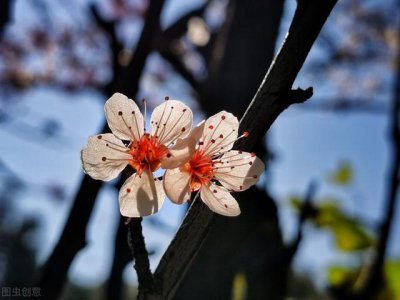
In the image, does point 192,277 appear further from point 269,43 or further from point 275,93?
point 269,43

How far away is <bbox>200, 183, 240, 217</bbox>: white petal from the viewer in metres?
0.73

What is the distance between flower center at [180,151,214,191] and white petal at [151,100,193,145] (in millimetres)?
49

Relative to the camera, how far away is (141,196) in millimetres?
738

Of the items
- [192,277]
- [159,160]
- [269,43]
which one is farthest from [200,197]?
[269,43]

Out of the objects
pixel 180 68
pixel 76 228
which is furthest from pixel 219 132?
pixel 180 68

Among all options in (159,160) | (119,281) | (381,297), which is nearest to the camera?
(159,160)

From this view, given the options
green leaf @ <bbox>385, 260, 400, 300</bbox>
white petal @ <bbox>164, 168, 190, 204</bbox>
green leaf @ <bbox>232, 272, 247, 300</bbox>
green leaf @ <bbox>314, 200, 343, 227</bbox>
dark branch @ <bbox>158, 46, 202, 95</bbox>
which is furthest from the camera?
green leaf @ <bbox>385, 260, 400, 300</bbox>

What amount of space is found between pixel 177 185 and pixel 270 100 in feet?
0.68

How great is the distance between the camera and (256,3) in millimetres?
2119

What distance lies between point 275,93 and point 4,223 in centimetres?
2184

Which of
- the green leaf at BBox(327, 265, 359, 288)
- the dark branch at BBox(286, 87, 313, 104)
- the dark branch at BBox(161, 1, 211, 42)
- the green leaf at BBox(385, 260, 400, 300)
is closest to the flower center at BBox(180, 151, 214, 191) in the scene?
the dark branch at BBox(286, 87, 313, 104)

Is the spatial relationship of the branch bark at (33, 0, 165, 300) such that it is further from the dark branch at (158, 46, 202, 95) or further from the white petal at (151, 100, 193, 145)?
the dark branch at (158, 46, 202, 95)

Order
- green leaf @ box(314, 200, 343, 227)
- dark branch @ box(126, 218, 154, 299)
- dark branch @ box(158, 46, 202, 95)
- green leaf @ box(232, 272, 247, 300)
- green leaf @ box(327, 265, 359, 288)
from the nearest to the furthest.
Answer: dark branch @ box(126, 218, 154, 299)
green leaf @ box(232, 272, 247, 300)
dark branch @ box(158, 46, 202, 95)
green leaf @ box(314, 200, 343, 227)
green leaf @ box(327, 265, 359, 288)

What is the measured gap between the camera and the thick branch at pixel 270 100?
0.66 m
